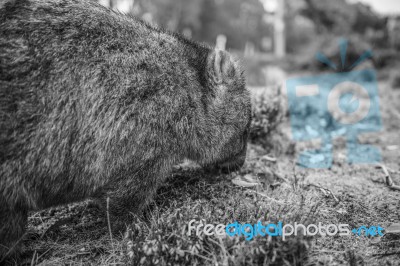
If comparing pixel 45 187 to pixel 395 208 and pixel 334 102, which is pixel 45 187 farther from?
pixel 334 102

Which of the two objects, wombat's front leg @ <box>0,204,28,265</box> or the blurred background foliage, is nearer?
wombat's front leg @ <box>0,204,28,265</box>

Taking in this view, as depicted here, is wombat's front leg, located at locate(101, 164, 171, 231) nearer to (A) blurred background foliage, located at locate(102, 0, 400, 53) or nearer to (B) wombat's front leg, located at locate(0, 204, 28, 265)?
(B) wombat's front leg, located at locate(0, 204, 28, 265)

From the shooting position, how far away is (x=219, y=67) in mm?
3240

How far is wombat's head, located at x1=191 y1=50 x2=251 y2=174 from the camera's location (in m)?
3.21

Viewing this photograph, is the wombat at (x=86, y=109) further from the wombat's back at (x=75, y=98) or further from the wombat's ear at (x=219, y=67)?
the wombat's ear at (x=219, y=67)

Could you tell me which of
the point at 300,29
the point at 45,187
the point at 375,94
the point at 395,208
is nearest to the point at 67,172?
the point at 45,187

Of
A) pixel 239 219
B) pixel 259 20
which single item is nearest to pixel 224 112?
pixel 239 219

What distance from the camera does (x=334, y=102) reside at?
7.68 m

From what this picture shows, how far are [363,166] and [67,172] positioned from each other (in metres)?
3.51

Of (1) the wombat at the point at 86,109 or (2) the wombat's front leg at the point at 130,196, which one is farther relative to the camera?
(2) the wombat's front leg at the point at 130,196

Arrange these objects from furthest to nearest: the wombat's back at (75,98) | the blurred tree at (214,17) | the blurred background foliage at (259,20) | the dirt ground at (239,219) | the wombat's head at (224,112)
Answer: the blurred tree at (214,17)
the blurred background foliage at (259,20)
the wombat's head at (224,112)
the wombat's back at (75,98)
the dirt ground at (239,219)

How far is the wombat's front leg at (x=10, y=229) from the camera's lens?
2.40 metres

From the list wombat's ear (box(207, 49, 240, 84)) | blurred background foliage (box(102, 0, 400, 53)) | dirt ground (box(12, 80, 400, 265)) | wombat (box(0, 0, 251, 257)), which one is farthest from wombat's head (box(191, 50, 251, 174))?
blurred background foliage (box(102, 0, 400, 53))

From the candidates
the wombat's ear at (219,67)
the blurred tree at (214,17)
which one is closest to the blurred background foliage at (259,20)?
the blurred tree at (214,17)
